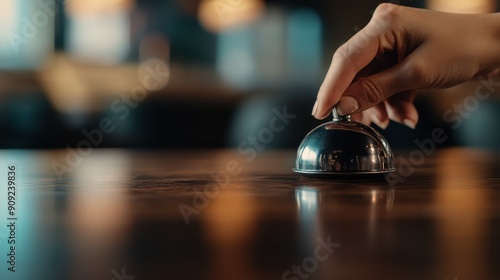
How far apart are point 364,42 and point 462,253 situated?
2.38ft

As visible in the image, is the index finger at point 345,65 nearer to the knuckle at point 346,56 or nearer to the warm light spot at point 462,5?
the knuckle at point 346,56

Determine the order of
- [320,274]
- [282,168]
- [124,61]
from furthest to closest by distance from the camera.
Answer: [124,61], [282,168], [320,274]

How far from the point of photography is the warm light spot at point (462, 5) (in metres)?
3.69

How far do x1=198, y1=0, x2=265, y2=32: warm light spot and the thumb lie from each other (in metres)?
2.47

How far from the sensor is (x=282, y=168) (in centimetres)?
115

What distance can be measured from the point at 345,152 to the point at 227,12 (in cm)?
281

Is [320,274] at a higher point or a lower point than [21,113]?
lower

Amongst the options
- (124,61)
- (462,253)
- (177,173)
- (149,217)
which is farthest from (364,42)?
(124,61)

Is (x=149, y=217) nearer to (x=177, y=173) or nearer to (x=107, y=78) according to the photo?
(x=177, y=173)

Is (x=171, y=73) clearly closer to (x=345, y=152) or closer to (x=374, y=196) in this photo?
(x=345, y=152)

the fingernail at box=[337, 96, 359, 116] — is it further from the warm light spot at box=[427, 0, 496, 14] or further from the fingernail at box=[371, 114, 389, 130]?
the warm light spot at box=[427, 0, 496, 14]

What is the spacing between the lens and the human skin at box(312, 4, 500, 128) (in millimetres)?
997

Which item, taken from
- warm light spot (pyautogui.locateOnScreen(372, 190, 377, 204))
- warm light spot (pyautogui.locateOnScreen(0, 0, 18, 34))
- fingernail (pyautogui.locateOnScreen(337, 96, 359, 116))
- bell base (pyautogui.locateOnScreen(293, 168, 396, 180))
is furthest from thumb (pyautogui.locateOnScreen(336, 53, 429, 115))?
warm light spot (pyautogui.locateOnScreen(0, 0, 18, 34))

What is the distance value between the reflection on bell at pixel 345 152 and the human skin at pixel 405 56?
6 centimetres
